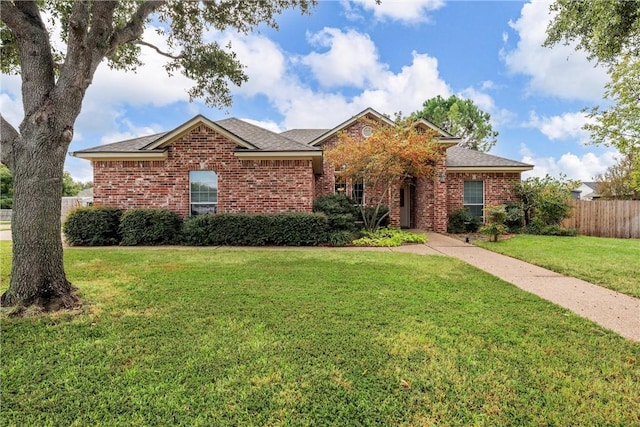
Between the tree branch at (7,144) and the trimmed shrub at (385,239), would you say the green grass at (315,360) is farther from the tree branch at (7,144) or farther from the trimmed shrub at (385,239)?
the trimmed shrub at (385,239)

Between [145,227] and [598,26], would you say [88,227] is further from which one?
[598,26]

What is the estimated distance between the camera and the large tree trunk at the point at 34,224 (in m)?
4.04

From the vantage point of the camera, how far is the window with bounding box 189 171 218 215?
454 inches

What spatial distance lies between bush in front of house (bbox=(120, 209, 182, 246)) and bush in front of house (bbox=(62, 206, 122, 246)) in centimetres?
49

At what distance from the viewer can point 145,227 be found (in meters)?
10.3

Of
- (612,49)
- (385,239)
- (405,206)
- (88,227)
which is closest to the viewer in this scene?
(612,49)

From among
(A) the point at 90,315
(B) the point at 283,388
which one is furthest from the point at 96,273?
(B) the point at 283,388

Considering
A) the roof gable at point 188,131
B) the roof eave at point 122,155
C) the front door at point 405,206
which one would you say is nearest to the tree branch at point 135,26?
the roof gable at point 188,131

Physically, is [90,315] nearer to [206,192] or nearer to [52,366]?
[52,366]

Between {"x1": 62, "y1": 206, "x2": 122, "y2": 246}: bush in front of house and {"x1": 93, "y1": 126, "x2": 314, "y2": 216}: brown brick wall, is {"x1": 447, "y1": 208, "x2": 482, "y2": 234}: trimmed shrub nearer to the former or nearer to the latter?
{"x1": 93, "y1": 126, "x2": 314, "y2": 216}: brown brick wall

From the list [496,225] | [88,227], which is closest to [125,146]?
[88,227]

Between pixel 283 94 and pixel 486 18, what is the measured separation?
10542mm

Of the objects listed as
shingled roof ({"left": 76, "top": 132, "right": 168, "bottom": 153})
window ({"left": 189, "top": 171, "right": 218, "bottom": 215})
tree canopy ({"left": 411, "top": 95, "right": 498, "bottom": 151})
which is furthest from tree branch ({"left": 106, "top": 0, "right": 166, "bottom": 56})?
tree canopy ({"left": 411, "top": 95, "right": 498, "bottom": 151})

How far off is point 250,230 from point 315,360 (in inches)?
309
